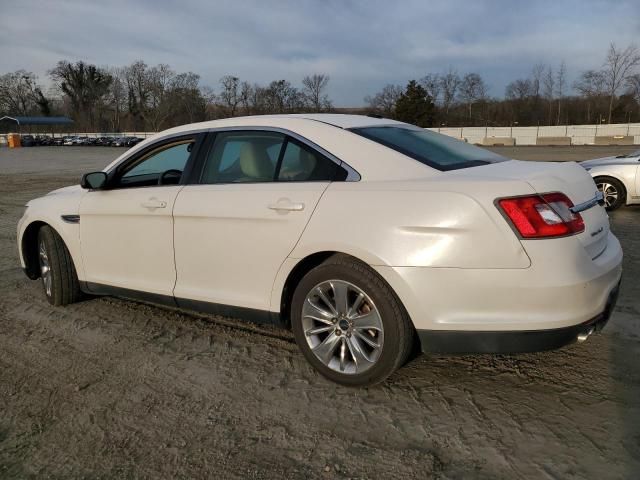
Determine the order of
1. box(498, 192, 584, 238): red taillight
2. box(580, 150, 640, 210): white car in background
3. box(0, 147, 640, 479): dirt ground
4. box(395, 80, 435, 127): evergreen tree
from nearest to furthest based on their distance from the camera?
box(0, 147, 640, 479): dirt ground, box(498, 192, 584, 238): red taillight, box(580, 150, 640, 210): white car in background, box(395, 80, 435, 127): evergreen tree

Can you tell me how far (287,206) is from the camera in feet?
10.5

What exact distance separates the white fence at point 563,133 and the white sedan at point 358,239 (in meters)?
50.8

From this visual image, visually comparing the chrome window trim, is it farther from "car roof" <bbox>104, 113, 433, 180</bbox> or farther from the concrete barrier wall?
the concrete barrier wall

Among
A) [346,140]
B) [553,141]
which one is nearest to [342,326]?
[346,140]

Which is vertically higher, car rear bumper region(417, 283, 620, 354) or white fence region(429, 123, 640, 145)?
white fence region(429, 123, 640, 145)

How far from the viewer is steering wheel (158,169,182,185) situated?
410 cm

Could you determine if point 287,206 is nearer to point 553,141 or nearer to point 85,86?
point 553,141

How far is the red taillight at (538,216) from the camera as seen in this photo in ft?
8.63

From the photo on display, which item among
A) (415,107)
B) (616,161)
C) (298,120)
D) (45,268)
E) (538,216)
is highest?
(415,107)

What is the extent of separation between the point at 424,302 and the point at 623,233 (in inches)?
233

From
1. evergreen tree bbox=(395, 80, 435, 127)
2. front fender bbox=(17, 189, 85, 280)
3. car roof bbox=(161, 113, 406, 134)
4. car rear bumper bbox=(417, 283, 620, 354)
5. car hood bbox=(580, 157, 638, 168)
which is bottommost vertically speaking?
car rear bumper bbox=(417, 283, 620, 354)

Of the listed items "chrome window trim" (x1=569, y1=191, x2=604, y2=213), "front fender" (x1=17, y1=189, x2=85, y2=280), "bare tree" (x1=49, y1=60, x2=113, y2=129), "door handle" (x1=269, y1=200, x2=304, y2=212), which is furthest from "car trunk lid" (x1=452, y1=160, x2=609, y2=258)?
"bare tree" (x1=49, y1=60, x2=113, y2=129)

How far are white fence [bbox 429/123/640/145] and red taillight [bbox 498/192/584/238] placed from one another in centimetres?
5145

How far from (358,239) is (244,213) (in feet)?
2.71
